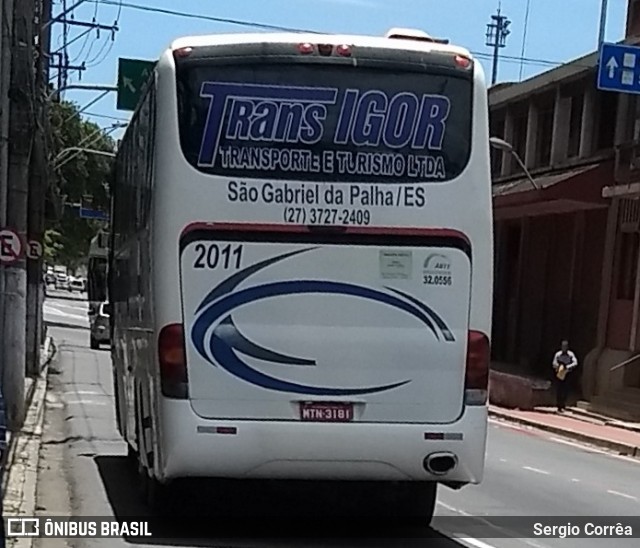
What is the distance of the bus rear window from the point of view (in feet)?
32.8

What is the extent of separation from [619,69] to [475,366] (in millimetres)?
12193

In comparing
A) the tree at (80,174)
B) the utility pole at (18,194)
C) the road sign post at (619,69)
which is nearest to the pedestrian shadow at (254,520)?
the utility pole at (18,194)

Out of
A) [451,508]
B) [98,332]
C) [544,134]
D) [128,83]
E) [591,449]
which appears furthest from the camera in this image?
[98,332]

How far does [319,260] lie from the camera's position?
9.95 metres

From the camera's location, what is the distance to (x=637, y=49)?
70.4 ft

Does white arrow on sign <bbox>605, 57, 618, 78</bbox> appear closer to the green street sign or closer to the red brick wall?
the green street sign

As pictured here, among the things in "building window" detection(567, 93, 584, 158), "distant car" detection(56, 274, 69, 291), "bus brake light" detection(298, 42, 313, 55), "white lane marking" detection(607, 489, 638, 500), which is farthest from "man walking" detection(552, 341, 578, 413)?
"distant car" detection(56, 274, 69, 291)

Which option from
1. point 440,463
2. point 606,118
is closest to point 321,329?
point 440,463

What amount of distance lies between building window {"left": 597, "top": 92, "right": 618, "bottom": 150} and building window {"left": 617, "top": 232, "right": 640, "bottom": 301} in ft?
8.81

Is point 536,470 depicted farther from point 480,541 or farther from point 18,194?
point 18,194

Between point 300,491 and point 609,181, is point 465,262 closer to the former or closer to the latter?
point 300,491

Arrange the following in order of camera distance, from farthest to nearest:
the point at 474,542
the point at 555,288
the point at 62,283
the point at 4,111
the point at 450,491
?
the point at 62,283 < the point at 555,288 < the point at 4,111 < the point at 450,491 < the point at 474,542

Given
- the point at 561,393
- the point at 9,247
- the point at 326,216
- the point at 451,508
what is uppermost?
the point at 326,216

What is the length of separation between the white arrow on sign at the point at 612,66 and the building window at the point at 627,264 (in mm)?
9502
